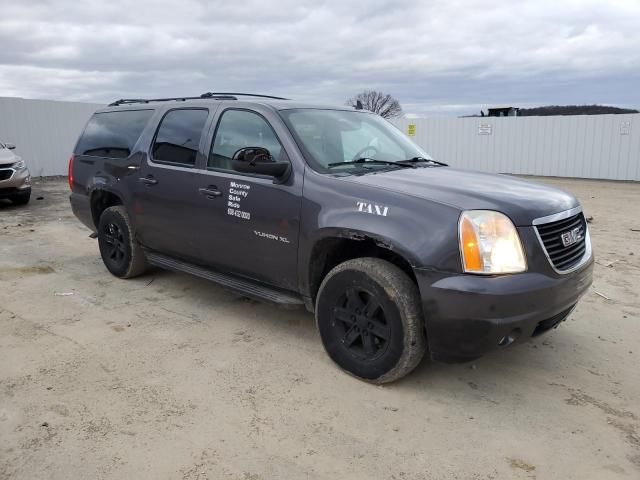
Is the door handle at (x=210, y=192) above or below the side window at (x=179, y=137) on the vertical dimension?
below

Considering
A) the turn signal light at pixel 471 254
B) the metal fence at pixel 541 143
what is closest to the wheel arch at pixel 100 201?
the turn signal light at pixel 471 254

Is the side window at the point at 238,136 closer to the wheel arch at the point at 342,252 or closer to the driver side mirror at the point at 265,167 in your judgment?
the driver side mirror at the point at 265,167

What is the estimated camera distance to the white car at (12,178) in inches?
424

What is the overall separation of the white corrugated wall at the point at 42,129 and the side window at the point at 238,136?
15.5 meters

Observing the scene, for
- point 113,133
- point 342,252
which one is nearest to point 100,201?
point 113,133

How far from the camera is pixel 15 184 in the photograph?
35.9 feet

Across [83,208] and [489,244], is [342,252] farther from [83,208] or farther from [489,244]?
[83,208]

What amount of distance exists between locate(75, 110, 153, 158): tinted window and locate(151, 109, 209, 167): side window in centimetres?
37

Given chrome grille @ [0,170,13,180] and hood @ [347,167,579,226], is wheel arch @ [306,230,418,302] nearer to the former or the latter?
hood @ [347,167,579,226]

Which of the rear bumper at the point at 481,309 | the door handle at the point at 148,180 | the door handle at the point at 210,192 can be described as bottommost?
the rear bumper at the point at 481,309

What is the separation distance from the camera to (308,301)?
387cm

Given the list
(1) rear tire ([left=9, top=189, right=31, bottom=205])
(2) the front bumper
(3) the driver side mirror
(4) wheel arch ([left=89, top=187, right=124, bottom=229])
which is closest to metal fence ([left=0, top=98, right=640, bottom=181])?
(1) rear tire ([left=9, top=189, right=31, bottom=205])

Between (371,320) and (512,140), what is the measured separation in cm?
1822

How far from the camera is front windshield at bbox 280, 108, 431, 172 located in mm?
3925
